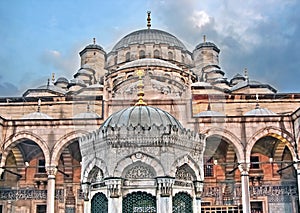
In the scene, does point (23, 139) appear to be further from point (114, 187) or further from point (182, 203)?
point (182, 203)

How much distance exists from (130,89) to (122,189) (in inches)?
535

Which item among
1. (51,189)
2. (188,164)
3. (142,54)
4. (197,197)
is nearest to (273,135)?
(51,189)

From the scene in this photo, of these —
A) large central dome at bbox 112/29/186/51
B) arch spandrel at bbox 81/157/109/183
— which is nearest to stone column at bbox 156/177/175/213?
arch spandrel at bbox 81/157/109/183

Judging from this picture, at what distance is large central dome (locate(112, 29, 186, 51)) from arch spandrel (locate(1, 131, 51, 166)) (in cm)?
1288

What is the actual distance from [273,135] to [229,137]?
5.56ft

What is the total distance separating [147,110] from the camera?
631 centimetres

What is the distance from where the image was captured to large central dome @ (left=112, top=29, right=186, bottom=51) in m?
28.1

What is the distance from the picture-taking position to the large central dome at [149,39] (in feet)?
92.2

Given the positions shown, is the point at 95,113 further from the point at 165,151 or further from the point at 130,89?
the point at 165,151

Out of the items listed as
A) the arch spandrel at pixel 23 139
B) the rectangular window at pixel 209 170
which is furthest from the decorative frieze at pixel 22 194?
the rectangular window at pixel 209 170

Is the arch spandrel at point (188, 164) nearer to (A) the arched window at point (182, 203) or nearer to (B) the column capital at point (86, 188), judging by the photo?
(A) the arched window at point (182, 203)

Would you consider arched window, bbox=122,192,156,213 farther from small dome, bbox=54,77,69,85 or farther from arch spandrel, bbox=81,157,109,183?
small dome, bbox=54,77,69,85

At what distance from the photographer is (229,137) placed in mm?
16469

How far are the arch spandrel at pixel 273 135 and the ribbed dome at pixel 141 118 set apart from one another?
1059 centimetres
